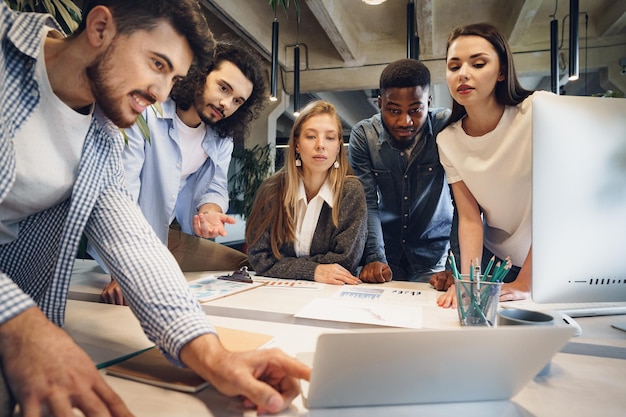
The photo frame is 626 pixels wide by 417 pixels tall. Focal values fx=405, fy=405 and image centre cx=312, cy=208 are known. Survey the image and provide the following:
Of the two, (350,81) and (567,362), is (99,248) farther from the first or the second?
(350,81)

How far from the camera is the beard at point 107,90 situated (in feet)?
2.51

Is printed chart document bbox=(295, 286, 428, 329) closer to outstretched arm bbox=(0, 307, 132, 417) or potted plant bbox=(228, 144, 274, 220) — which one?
outstretched arm bbox=(0, 307, 132, 417)

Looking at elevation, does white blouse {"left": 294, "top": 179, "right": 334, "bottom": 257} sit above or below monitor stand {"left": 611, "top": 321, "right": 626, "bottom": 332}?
above

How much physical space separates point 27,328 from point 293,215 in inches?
52.1

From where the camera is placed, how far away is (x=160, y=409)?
21.7 inches

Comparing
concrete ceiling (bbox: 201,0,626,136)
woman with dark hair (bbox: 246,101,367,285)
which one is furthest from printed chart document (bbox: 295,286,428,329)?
concrete ceiling (bbox: 201,0,626,136)

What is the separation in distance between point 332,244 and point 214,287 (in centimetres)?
65

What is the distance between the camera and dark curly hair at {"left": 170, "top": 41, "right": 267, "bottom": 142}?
1692 mm

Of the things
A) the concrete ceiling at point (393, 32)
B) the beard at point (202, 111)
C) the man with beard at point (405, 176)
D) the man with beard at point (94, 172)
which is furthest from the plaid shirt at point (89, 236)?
the concrete ceiling at point (393, 32)

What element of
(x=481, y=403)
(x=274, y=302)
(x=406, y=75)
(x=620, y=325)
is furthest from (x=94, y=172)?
(x=406, y=75)

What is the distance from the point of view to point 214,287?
4.22 ft

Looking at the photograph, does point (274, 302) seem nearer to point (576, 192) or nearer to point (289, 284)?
point (289, 284)

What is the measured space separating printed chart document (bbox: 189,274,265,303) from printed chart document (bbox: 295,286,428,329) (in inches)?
10.6

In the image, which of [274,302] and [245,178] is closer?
[274,302]
